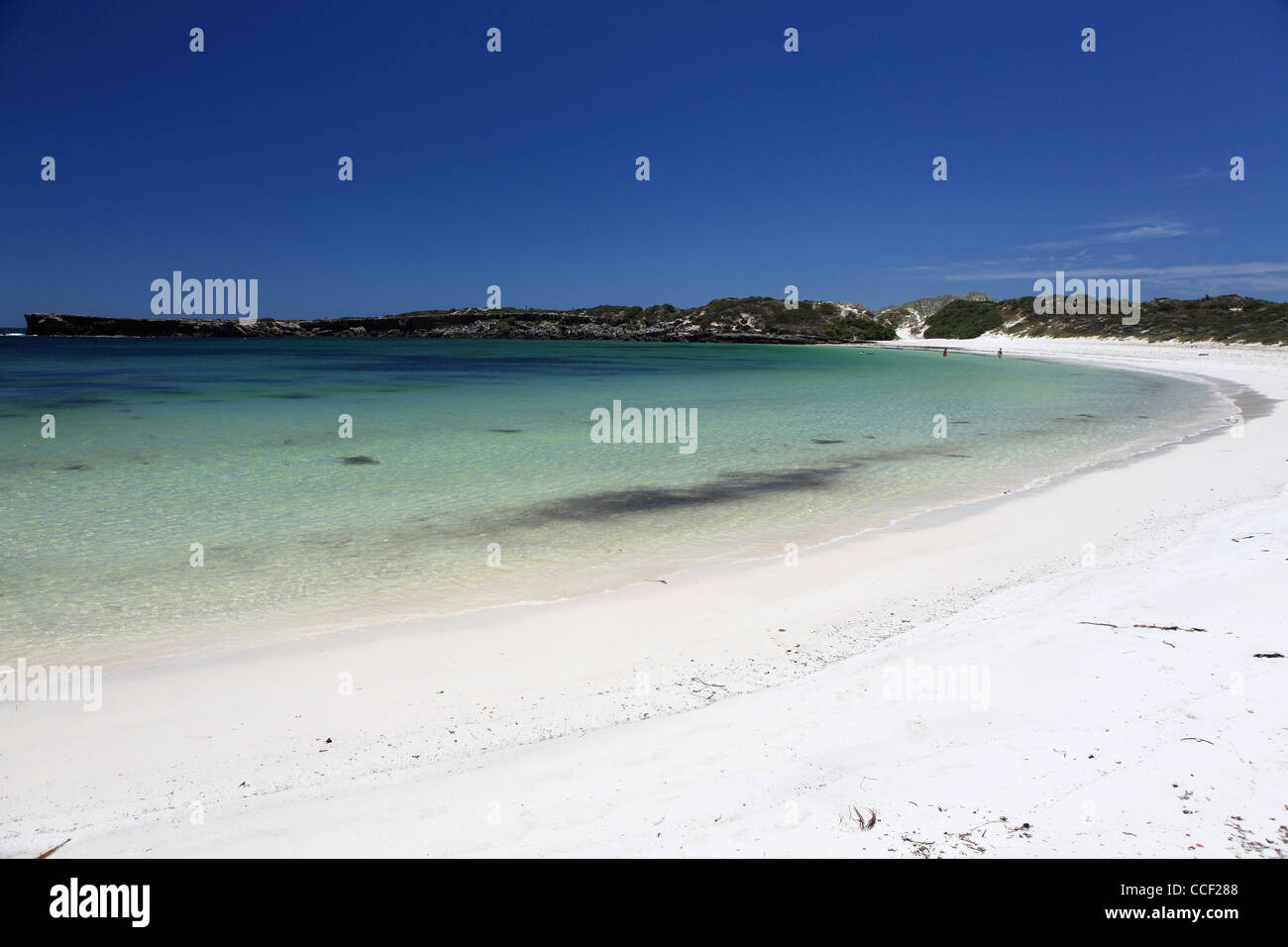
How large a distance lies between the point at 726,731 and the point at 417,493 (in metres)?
8.67

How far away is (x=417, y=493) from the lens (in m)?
11.3

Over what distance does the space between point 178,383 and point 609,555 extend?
36.3 m

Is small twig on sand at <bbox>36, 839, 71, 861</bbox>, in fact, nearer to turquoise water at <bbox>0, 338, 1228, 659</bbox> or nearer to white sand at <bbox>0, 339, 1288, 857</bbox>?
white sand at <bbox>0, 339, 1288, 857</bbox>

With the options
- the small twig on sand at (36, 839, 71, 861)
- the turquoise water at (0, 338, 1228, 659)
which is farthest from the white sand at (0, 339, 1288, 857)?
the turquoise water at (0, 338, 1228, 659)

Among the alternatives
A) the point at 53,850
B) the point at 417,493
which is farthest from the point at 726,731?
the point at 417,493

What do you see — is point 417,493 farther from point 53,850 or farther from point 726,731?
point 726,731

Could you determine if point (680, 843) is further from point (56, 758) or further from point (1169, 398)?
point (1169, 398)

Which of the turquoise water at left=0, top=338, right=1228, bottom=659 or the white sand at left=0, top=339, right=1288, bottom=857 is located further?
the turquoise water at left=0, top=338, right=1228, bottom=659

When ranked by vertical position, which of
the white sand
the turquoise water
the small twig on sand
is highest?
the turquoise water

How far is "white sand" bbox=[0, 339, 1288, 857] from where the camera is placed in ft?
9.73

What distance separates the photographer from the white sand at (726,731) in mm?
2967

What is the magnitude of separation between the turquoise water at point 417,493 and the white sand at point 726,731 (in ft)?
4.14

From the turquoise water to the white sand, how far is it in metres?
1.26

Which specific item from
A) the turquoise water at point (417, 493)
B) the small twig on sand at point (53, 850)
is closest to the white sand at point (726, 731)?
the small twig on sand at point (53, 850)
